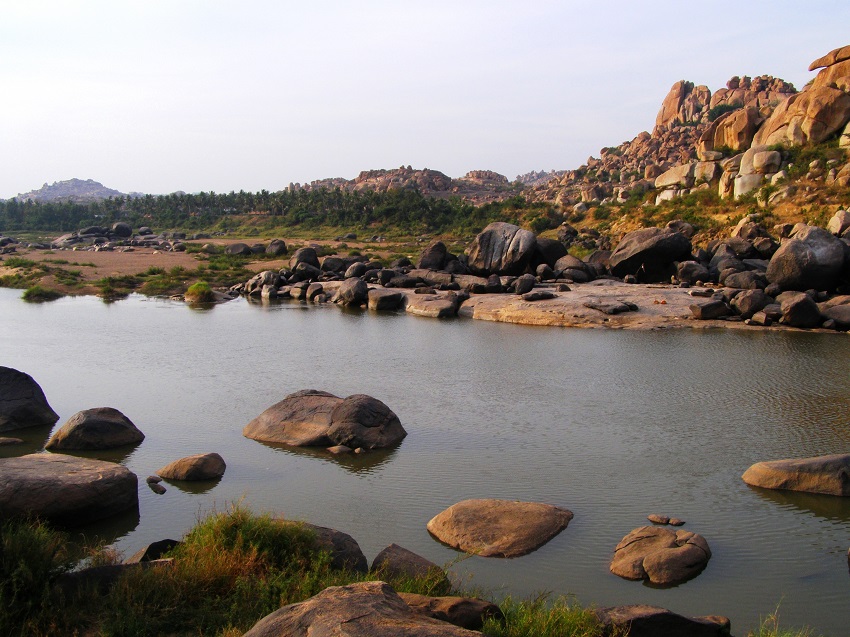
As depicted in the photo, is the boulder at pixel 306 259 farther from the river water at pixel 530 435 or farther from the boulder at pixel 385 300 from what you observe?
the river water at pixel 530 435

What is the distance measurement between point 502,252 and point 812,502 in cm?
2758

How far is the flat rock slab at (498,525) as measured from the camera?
32.8 ft

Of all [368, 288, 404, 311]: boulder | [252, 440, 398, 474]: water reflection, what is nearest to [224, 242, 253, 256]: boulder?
[368, 288, 404, 311]: boulder

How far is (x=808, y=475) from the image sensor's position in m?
11.9

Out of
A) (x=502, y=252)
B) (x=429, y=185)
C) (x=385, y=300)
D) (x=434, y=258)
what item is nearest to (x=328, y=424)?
(x=385, y=300)

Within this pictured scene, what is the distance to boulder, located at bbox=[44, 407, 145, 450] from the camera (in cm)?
1406

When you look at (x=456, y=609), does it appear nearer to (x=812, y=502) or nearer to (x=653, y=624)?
(x=653, y=624)

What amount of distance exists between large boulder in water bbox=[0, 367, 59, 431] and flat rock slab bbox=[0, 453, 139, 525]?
186 inches

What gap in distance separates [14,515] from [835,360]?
21.2m

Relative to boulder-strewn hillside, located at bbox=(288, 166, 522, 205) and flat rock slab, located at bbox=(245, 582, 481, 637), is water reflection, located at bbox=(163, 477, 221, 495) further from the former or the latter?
boulder-strewn hillside, located at bbox=(288, 166, 522, 205)

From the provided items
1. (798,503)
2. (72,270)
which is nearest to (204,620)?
(798,503)

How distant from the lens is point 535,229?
60.6 metres

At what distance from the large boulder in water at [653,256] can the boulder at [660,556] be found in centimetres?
2825

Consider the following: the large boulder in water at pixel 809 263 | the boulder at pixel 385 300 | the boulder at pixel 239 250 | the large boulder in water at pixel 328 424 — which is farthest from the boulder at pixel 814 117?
the large boulder in water at pixel 328 424
